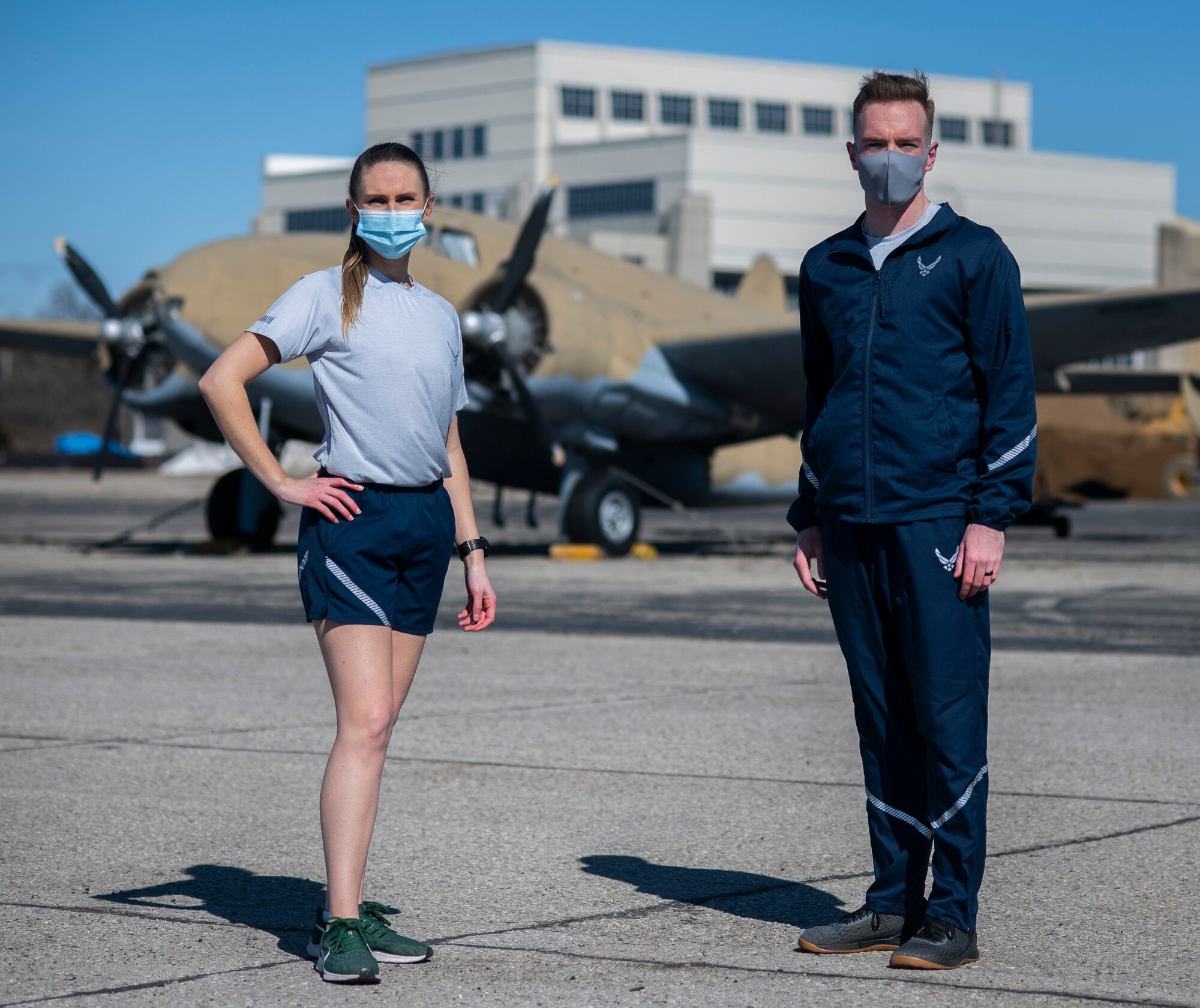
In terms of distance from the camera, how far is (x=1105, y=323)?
62.4ft

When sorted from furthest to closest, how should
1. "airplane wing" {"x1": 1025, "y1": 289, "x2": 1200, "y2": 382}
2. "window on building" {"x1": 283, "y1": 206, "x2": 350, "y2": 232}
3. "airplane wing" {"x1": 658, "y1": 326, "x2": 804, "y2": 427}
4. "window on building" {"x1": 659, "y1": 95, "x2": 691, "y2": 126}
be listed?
"window on building" {"x1": 283, "y1": 206, "x2": 350, "y2": 232} → "window on building" {"x1": 659, "y1": 95, "x2": 691, "y2": 126} → "airplane wing" {"x1": 658, "y1": 326, "x2": 804, "y2": 427} → "airplane wing" {"x1": 1025, "y1": 289, "x2": 1200, "y2": 382}

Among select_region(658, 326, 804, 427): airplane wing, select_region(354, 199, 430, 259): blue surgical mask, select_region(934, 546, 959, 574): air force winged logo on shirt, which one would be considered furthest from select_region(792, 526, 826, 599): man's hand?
select_region(658, 326, 804, 427): airplane wing

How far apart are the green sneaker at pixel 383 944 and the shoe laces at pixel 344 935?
0.03 metres

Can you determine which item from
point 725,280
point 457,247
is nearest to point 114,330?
point 457,247

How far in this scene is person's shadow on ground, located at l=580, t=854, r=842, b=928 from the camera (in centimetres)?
425

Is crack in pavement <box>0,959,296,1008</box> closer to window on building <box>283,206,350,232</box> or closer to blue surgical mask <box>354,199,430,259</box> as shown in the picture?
blue surgical mask <box>354,199,430,259</box>

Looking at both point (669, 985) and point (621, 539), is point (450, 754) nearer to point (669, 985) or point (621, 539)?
point (669, 985)

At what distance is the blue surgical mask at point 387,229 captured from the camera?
148 inches

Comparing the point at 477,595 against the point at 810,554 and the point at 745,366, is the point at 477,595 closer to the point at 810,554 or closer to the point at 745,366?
the point at 810,554

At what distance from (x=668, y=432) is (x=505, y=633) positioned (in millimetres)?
9796

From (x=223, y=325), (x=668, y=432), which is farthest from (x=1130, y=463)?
(x=223, y=325)

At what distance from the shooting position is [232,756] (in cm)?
650

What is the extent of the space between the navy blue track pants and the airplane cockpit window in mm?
15863

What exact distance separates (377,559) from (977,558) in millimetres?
1456
